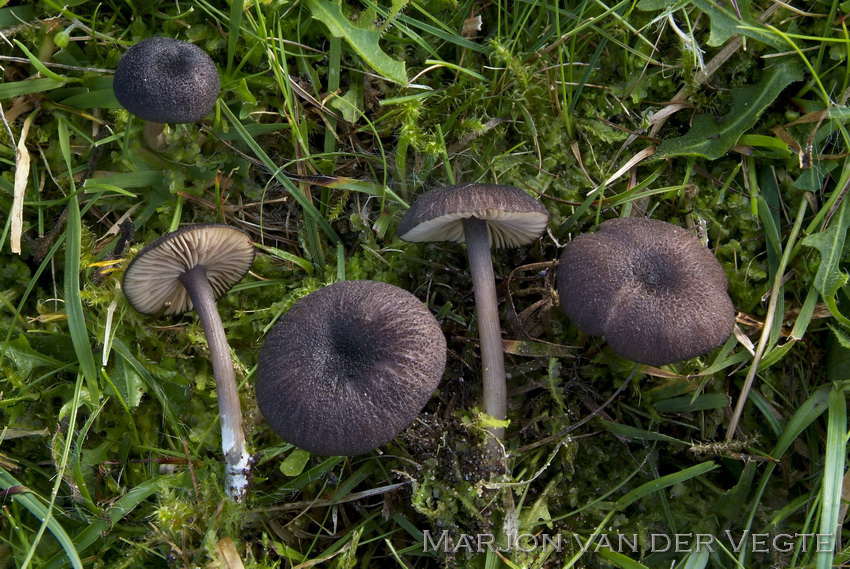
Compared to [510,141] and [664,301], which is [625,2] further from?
[664,301]

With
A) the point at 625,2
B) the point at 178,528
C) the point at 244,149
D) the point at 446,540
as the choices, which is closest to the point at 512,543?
the point at 446,540

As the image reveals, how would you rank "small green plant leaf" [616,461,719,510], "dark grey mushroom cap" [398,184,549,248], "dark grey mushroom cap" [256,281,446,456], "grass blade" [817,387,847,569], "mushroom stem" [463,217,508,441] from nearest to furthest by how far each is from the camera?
"dark grey mushroom cap" [256,281,446,456]
"dark grey mushroom cap" [398,184,549,248]
"grass blade" [817,387,847,569]
"small green plant leaf" [616,461,719,510]
"mushroom stem" [463,217,508,441]

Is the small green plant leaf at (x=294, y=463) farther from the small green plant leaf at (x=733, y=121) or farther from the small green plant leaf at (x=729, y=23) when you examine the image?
the small green plant leaf at (x=729, y=23)

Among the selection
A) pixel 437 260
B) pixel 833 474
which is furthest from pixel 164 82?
pixel 833 474

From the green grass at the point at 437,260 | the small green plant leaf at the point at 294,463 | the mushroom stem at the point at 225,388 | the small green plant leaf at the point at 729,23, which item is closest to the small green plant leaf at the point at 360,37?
the green grass at the point at 437,260

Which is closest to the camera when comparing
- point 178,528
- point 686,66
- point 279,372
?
point 279,372

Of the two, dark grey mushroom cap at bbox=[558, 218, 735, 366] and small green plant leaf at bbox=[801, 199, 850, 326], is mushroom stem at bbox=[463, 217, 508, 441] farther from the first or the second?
small green plant leaf at bbox=[801, 199, 850, 326]

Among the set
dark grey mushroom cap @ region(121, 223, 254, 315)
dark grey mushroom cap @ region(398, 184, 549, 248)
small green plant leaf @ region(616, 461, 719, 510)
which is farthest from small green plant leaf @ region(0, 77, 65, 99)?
small green plant leaf @ region(616, 461, 719, 510)
